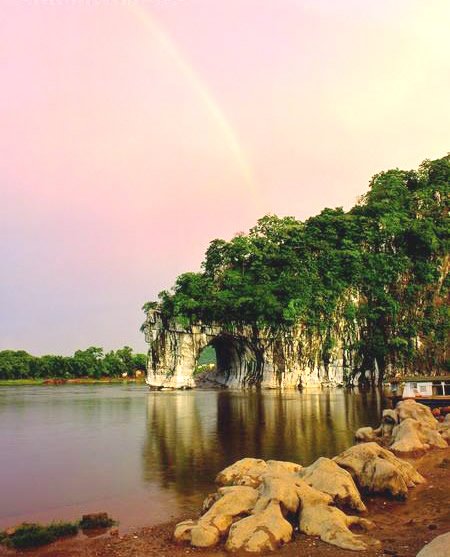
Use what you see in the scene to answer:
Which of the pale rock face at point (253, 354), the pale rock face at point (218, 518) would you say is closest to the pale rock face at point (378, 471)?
the pale rock face at point (218, 518)

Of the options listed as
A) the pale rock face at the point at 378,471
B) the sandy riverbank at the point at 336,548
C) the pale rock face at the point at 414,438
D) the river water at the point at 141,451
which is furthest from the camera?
the pale rock face at the point at 414,438

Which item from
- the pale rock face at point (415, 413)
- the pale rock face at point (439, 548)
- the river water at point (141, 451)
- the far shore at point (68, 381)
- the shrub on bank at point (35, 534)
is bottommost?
the far shore at point (68, 381)

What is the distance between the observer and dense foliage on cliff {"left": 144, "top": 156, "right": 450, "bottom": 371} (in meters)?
67.6

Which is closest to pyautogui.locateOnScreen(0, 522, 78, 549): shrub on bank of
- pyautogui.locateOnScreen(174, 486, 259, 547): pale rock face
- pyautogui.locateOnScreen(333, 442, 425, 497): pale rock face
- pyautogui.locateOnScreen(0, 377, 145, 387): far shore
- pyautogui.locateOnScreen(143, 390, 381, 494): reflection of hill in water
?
pyautogui.locateOnScreen(174, 486, 259, 547): pale rock face

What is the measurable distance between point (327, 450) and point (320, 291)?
168 ft

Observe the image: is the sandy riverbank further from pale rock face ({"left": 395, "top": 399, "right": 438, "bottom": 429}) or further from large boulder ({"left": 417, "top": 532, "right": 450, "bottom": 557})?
pale rock face ({"left": 395, "top": 399, "right": 438, "bottom": 429})

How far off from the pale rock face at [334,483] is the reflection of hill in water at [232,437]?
3548mm

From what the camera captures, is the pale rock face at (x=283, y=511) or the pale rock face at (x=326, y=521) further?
the pale rock face at (x=283, y=511)

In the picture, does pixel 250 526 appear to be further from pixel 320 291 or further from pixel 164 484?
pixel 320 291

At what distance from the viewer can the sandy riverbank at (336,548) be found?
28.5 ft

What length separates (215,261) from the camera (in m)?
72.5

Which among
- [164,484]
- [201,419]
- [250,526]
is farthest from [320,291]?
[250,526]

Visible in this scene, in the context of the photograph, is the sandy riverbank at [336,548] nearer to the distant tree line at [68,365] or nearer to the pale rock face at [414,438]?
the pale rock face at [414,438]

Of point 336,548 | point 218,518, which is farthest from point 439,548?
Result: point 218,518
